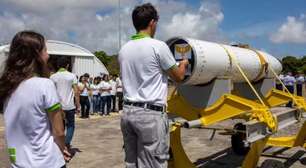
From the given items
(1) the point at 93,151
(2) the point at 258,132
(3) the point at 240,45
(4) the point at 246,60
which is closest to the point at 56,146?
(2) the point at 258,132

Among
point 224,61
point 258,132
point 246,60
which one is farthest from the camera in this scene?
point 246,60

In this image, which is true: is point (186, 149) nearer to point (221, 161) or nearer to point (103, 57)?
point (221, 161)

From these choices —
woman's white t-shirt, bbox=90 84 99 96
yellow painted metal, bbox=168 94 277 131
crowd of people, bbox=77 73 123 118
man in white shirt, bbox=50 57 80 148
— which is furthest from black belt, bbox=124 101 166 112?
woman's white t-shirt, bbox=90 84 99 96

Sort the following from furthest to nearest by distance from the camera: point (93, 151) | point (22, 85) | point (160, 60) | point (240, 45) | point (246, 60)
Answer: point (93, 151) → point (240, 45) → point (246, 60) → point (160, 60) → point (22, 85)

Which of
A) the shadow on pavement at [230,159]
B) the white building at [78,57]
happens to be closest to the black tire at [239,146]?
the shadow on pavement at [230,159]

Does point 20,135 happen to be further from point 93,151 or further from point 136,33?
point 93,151

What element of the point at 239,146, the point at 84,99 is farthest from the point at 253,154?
the point at 84,99

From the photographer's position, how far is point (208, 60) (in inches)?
223

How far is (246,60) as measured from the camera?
6.75 metres

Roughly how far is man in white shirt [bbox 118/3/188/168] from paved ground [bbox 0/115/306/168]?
2.56m

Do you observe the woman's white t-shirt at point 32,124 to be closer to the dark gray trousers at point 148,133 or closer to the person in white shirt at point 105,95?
the dark gray trousers at point 148,133

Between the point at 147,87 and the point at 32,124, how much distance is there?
151 centimetres

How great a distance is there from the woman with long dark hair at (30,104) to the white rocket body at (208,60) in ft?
9.38

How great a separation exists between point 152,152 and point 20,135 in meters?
1.57
